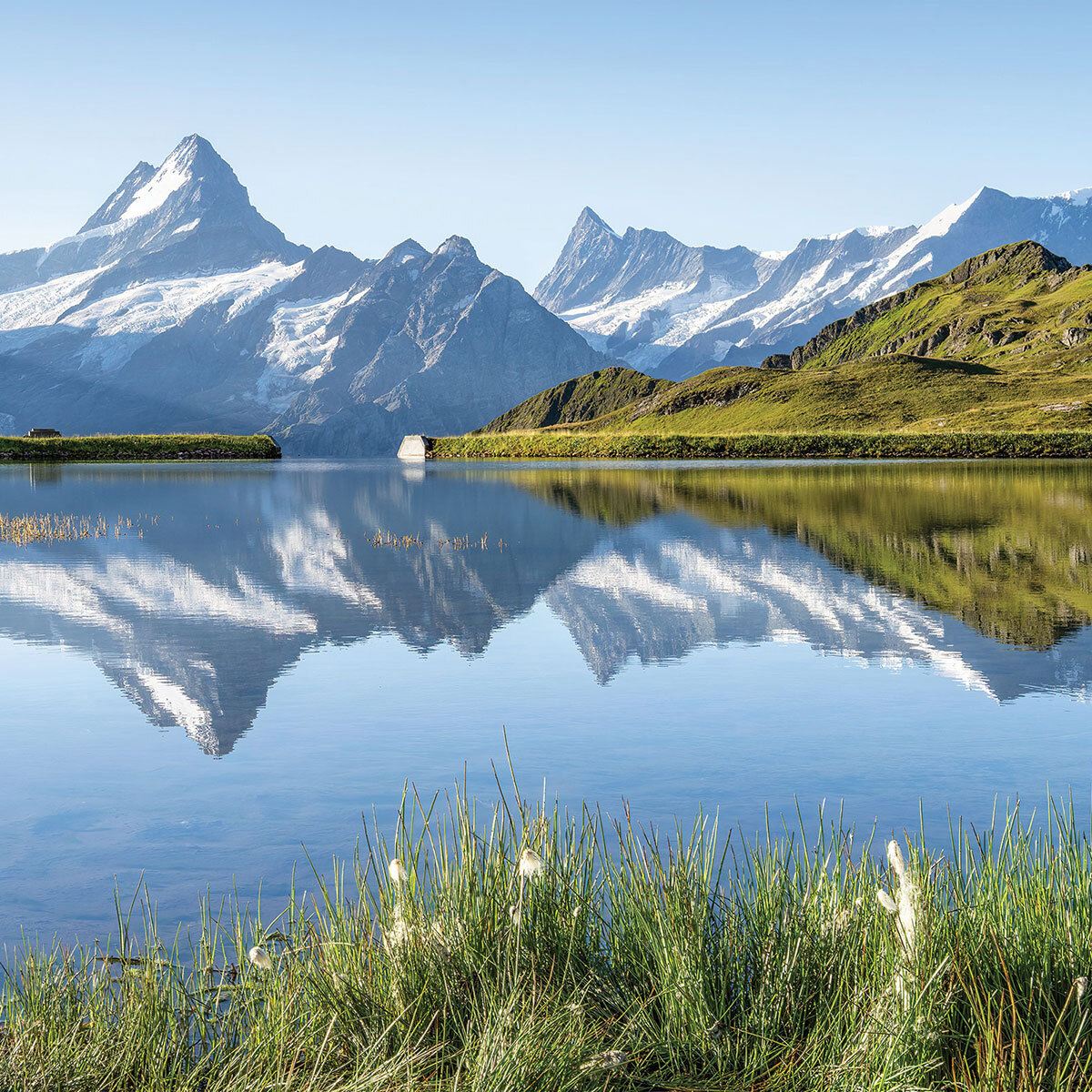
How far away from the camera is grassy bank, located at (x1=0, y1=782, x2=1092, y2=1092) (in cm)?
584

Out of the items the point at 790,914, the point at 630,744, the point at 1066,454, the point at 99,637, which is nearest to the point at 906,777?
the point at 630,744

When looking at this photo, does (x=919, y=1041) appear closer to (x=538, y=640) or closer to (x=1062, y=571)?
(x=538, y=640)

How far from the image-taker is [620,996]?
686 cm

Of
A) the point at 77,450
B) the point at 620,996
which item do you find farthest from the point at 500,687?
the point at 77,450

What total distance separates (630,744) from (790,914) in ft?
31.8

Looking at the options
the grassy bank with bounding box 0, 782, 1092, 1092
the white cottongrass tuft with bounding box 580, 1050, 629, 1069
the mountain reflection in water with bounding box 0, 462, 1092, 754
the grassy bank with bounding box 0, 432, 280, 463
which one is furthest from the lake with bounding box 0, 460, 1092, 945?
the grassy bank with bounding box 0, 432, 280, 463

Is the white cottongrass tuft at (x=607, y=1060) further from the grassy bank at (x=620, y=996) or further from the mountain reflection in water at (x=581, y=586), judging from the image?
the mountain reflection in water at (x=581, y=586)

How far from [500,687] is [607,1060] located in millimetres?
15359

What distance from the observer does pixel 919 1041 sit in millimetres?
5840

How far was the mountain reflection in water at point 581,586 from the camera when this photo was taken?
77.0ft

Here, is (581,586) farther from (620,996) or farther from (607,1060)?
(607,1060)

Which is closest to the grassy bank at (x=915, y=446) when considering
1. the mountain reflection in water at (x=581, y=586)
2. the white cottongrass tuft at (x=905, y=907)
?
the mountain reflection in water at (x=581, y=586)

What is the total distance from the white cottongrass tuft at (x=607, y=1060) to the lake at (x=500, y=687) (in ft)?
12.3

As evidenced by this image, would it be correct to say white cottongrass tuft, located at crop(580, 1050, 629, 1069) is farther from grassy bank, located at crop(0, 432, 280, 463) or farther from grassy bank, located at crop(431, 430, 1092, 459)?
grassy bank, located at crop(0, 432, 280, 463)
